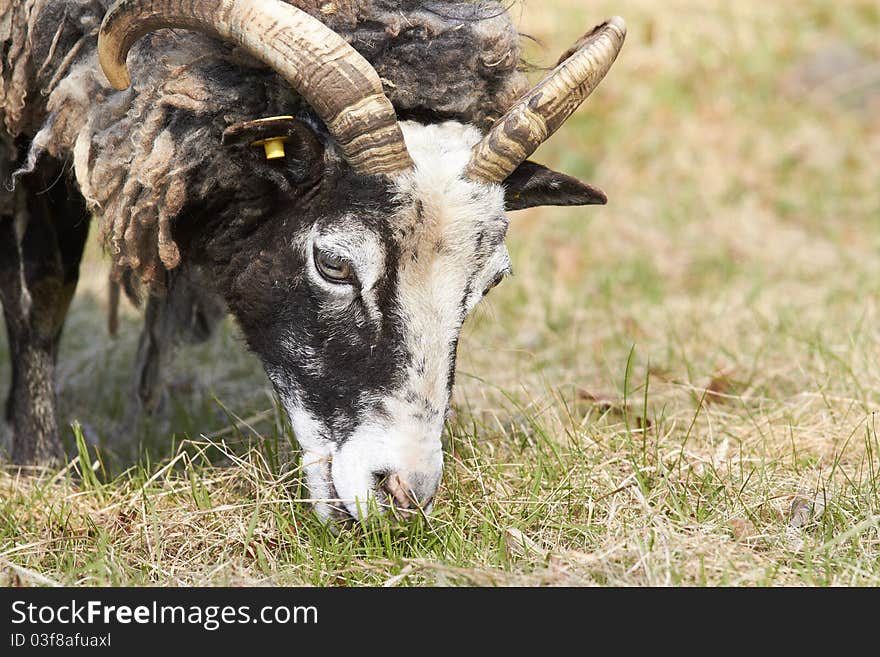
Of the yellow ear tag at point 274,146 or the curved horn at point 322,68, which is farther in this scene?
the yellow ear tag at point 274,146

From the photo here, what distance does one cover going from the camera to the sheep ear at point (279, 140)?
328 centimetres

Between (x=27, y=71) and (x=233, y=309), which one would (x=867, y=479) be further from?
(x=27, y=71)

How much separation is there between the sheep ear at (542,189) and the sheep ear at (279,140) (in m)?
0.66

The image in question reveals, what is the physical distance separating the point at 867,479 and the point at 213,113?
8.10 feet

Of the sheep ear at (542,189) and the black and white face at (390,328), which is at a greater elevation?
the sheep ear at (542,189)

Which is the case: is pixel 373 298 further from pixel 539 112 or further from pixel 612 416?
pixel 612 416

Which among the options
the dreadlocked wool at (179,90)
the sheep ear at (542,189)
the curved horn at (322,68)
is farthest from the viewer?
the sheep ear at (542,189)

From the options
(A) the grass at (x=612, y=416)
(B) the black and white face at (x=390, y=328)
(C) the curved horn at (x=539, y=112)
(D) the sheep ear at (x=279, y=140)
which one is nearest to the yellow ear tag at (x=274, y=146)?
(D) the sheep ear at (x=279, y=140)

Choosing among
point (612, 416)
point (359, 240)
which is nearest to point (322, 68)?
point (359, 240)

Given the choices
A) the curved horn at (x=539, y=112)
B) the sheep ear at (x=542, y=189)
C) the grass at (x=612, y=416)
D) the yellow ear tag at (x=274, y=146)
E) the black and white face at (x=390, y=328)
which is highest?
the curved horn at (x=539, y=112)

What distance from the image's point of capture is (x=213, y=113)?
139 inches

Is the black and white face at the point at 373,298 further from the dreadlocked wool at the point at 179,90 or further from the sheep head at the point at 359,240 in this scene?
the dreadlocked wool at the point at 179,90

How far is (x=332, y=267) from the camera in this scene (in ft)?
11.0
